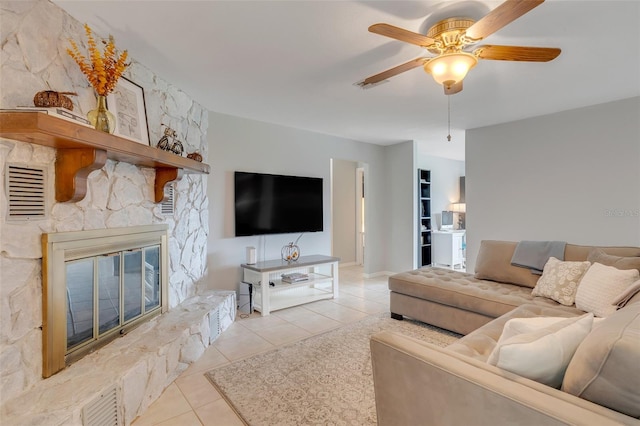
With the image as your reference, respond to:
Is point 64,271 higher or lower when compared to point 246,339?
higher

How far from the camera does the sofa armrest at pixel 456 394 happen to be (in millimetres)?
863

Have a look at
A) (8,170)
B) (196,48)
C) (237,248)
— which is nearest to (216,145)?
(237,248)

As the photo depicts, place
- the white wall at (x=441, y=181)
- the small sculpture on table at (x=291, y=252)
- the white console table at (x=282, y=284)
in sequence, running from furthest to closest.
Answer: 1. the white wall at (x=441, y=181)
2. the small sculpture on table at (x=291, y=252)
3. the white console table at (x=282, y=284)

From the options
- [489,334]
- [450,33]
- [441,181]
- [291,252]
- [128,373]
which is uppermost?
[450,33]

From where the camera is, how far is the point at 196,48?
2.26 m

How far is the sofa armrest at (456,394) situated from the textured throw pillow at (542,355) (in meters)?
0.05

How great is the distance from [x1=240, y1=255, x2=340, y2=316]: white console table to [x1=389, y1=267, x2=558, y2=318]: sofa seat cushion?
111 centimetres

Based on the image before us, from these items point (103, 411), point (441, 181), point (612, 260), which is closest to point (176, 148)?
point (103, 411)

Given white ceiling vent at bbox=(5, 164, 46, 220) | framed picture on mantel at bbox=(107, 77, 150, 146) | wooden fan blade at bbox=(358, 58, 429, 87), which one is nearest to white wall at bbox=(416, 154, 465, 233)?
wooden fan blade at bbox=(358, 58, 429, 87)

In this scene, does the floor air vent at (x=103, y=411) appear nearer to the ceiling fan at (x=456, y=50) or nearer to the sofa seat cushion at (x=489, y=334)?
the sofa seat cushion at (x=489, y=334)

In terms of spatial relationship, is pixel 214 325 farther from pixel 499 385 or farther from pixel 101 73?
pixel 499 385

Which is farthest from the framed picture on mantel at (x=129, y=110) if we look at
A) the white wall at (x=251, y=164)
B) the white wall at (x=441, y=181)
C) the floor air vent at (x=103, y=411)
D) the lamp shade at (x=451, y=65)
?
the white wall at (x=441, y=181)

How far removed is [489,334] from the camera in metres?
1.90

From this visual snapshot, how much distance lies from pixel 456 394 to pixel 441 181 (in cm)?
658
